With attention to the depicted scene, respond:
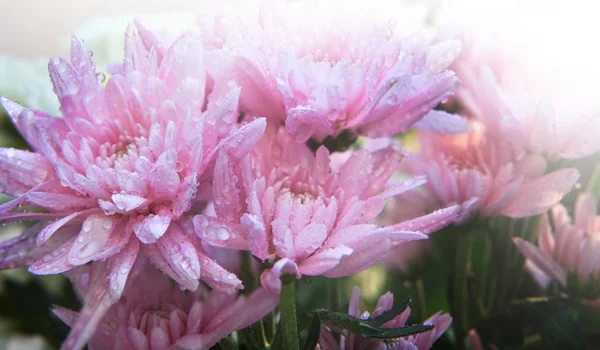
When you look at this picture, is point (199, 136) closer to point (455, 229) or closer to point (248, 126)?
point (248, 126)

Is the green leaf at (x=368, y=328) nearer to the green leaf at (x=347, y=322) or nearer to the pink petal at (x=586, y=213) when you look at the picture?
the green leaf at (x=347, y=322)

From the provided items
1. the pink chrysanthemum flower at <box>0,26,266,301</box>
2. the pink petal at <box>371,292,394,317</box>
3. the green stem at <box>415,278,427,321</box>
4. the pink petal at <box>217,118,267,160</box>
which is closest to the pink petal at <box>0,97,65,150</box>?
the pink chrysanthemum flower at <box>0,26,266,301</box>

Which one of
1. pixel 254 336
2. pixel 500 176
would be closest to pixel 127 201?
pixel 254 336

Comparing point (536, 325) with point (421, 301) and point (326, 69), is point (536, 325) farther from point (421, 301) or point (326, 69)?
point (326, 69)

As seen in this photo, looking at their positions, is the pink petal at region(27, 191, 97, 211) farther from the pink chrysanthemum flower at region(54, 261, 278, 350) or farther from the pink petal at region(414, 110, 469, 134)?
the pink petal at region(414, 110, 469, 134)

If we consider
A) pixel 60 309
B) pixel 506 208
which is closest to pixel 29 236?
pixel 60 309

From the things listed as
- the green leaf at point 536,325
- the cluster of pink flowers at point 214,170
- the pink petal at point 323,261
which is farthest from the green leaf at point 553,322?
the pink petal at point 323,261
